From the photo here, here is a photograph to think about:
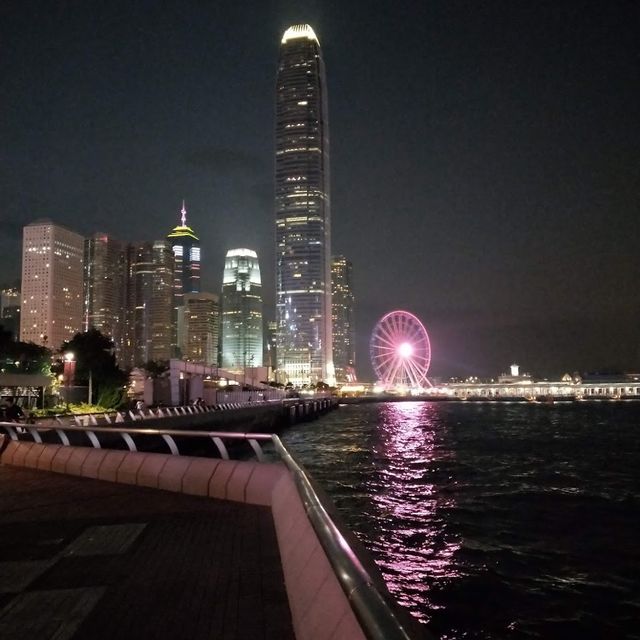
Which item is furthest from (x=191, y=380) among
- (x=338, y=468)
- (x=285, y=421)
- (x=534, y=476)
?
(x=534, y=476)

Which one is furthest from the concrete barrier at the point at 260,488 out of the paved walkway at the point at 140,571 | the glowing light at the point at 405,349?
the glowing light at the point at 405,349

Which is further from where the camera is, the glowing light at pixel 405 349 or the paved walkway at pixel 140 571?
the glowing light at pixel 405 349

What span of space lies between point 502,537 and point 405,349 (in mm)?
117671

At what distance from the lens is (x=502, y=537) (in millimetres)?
17172

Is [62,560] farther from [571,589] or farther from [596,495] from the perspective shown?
[596,495]

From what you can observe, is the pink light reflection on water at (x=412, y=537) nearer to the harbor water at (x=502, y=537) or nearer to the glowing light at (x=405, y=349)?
the harbor water at (x=502, y=537)

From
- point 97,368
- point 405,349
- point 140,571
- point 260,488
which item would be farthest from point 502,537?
point 405,349

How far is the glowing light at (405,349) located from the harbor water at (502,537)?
9451 centimetres

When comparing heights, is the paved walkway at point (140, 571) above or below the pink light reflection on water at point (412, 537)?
above

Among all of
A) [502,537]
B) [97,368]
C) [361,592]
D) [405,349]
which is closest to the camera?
[361,592]

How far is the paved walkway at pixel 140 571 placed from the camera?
18.4ft

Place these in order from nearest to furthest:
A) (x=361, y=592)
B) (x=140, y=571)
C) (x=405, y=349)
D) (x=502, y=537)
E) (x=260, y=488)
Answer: (x=361, y=592) → (x=140, y=571) → (x=260, y=488) → (x=502, y=537) → (x=405, y=349)

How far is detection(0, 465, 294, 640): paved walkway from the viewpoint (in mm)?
5617

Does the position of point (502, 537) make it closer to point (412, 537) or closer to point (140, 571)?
point (412, 537)
